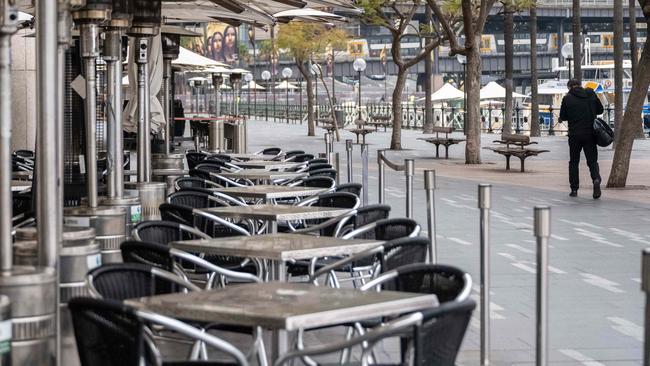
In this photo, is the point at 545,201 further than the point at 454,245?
Yes

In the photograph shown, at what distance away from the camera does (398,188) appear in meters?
25.3

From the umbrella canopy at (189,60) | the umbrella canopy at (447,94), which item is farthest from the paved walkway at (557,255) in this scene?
the umbrella canopy at (447,94)

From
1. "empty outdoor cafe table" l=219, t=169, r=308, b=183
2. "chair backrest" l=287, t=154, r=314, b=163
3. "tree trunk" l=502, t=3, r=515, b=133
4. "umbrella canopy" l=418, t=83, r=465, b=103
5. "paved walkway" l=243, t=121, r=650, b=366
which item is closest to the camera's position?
"paved walkway" l=243, t=121, r=650, b=366

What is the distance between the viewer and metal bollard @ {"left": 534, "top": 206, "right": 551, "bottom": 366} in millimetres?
7047

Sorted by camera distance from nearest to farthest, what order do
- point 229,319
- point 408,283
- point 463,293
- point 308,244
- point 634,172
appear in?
1. point 229,319
2. point 463,293
3. point 408,283
4. point 308,244
5. point 634,172

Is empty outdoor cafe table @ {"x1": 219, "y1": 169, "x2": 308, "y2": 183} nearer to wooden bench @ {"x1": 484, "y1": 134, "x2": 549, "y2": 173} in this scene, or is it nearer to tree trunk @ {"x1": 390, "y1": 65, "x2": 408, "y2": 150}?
wooden bench @ {"x1": 484, "y1": 134, "x2": 549, "y2": 173}

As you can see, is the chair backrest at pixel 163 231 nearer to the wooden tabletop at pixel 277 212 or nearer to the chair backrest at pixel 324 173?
the wooden tabletop at pixel 277 212

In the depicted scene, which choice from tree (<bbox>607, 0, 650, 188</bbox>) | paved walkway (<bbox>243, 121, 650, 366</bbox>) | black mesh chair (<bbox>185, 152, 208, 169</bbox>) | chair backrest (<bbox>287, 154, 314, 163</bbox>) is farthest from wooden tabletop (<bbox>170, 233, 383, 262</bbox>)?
tree (<bbox>607, 0, 650, 188</bbox>)

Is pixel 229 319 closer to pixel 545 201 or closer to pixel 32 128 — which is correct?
pixel 545 201

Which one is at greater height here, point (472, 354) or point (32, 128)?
point (32, 128)

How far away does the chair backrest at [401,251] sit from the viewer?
26.3ft

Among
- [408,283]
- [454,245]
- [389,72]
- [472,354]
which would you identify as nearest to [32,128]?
[454,245]

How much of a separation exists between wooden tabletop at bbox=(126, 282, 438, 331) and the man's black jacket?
16324 mm

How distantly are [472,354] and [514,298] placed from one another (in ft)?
8.53
